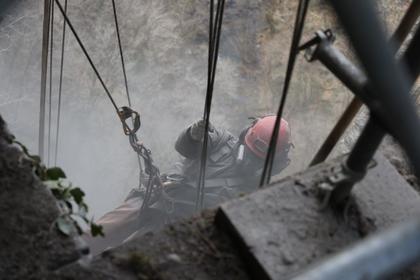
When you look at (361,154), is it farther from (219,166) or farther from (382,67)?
(219,166)

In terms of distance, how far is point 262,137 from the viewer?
5809mm

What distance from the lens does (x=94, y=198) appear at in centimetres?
1043

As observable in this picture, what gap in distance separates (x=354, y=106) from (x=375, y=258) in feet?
4.55

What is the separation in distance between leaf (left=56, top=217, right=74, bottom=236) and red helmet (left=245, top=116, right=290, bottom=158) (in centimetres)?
418

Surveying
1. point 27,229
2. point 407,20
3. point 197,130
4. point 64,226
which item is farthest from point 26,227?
point 197,130

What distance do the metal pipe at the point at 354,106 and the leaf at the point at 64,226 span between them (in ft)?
3.82

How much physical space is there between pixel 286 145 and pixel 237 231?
4414 millimetres

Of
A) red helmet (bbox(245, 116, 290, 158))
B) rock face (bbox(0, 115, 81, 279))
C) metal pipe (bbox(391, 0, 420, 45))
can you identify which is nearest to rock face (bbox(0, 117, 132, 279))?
rock face (bbox(0, 115, 81, 279))

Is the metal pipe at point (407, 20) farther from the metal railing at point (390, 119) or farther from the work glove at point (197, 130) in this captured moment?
the work glove at point (197, 130)

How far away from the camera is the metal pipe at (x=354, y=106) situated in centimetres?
204

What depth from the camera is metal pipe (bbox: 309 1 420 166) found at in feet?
6.70

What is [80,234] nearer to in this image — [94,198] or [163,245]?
[163,245]

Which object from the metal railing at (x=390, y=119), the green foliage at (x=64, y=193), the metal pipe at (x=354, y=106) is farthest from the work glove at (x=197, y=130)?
the metal railing at (x=390, y=119)

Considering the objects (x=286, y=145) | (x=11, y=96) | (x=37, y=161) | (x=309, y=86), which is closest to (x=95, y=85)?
(x=11, y=96)
